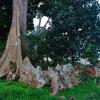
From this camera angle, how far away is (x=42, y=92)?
8.56m

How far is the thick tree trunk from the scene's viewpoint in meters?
11.4

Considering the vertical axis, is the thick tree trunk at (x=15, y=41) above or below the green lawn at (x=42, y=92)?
above

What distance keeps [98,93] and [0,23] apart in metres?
6.94

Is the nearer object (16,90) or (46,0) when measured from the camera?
(16,90)

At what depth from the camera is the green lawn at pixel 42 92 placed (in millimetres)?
7887

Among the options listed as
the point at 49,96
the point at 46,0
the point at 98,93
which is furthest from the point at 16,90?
the point at 46,0

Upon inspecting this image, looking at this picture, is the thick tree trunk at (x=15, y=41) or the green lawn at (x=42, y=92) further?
the thick tree trunk at (x=15, y=41)

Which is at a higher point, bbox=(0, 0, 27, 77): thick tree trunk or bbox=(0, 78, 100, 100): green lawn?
bbox=(0, 0, 27, 77): thick tree trunk

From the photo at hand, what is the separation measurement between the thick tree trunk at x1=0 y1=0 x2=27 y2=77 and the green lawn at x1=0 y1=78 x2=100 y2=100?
1549 millimetres

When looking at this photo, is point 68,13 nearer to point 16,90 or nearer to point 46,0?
point 46,0

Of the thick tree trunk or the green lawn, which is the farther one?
the thick tree trunk

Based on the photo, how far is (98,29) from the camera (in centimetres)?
1255

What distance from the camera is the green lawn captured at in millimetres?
7887

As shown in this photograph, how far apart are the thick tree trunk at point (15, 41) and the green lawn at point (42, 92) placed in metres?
1.55
